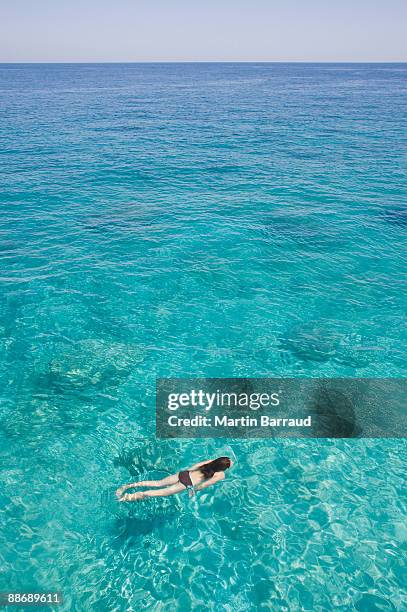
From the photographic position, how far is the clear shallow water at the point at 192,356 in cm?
1033

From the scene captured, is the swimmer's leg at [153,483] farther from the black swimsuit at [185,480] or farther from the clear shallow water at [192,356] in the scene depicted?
the clear shallow water at [192,356]

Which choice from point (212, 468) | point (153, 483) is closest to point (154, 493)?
point (153, 483)

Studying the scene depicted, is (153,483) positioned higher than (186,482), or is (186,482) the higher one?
(186,482)

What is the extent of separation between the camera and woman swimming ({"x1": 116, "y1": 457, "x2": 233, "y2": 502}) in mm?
11867

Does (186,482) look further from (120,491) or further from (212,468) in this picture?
(120,491)

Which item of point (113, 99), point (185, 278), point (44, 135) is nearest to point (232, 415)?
point (185, 278)

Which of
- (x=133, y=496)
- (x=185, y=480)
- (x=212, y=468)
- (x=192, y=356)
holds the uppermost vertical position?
(x=192, y=356)

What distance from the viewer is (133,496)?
11.9m

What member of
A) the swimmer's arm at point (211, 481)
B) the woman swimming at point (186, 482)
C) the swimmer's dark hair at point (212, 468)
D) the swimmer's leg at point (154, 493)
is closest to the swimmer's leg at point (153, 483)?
the woman swimming at point (186, 482)

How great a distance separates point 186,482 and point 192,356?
6.51m

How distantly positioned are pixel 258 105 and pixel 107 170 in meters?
55.4

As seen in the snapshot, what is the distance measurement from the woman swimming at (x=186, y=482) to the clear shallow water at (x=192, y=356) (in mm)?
346

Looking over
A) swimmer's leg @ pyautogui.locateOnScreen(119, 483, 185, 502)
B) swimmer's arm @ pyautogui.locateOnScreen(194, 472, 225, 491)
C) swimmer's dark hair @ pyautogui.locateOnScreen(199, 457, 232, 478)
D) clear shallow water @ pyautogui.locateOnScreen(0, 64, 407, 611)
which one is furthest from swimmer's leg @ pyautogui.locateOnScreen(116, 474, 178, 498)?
swimmer's dark hair @ pyautogui.locateOnScreen(199, 457, 232, 478)

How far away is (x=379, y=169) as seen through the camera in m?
39.7
